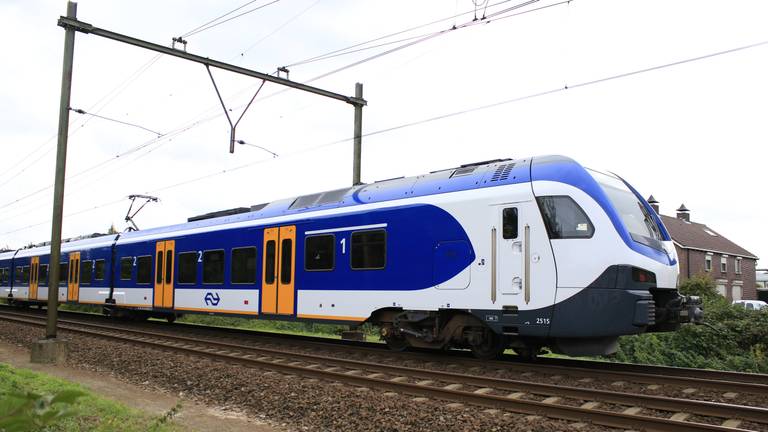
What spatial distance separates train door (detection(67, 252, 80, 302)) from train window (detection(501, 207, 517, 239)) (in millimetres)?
20023

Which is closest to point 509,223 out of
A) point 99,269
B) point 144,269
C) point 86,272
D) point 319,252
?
point 319,252

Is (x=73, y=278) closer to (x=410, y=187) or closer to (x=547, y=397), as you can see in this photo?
(x=410, y=187)

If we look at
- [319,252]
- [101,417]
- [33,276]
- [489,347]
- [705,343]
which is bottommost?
[705,343]

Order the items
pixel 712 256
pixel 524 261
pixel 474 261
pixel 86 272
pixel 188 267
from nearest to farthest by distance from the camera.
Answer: pixel 524 261 → pixel 474 261 → pixel 188 267 → pixel 86 272 → pixel 712 256

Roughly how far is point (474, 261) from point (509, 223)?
88 centimetres

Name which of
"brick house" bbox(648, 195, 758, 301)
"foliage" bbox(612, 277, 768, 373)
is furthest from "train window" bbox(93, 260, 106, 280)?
"brick house" bbox(648, 195, 758, 301)

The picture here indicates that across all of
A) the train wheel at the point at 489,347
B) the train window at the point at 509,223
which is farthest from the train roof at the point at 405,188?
the train wheel at the point at 489,347

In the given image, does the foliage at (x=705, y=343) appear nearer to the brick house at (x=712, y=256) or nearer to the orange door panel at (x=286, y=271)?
the orange door panel at (x=286, y=271)

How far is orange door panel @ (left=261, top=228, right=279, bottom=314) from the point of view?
536 inches

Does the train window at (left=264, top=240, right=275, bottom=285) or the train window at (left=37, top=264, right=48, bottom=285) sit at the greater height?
the train window at (left=264, top=240, right=275, bottom=285)

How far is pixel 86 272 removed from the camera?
23.2 metres

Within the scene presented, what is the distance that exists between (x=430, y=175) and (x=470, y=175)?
45.9 inches

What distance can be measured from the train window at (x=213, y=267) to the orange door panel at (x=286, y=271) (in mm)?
2612

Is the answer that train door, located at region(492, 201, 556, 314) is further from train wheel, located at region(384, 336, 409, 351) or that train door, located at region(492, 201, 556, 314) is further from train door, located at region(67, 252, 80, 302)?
train door, located at region(67, 252, 80, 302)
